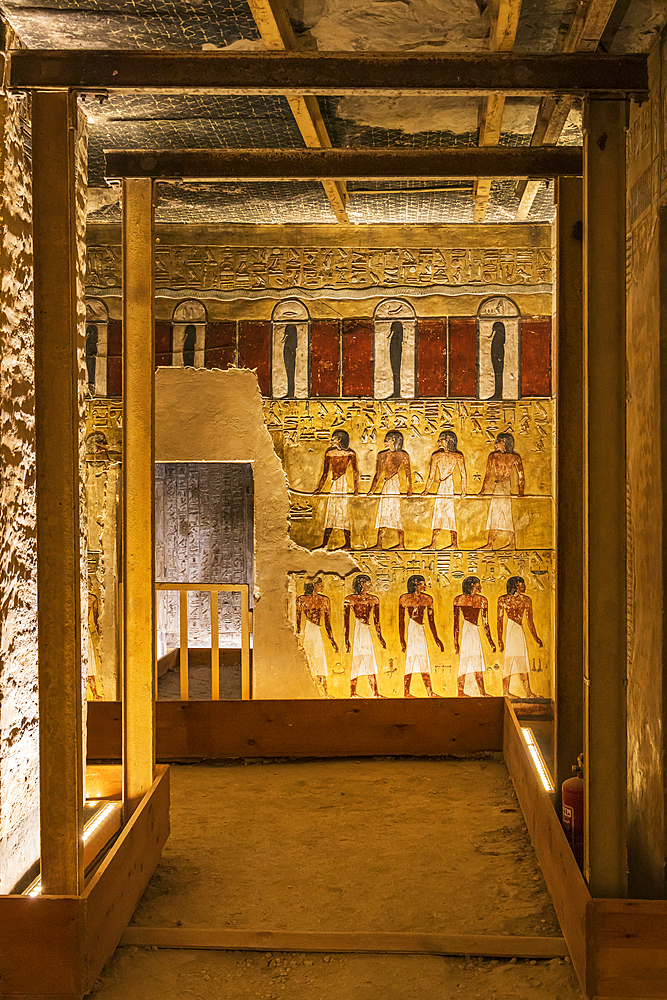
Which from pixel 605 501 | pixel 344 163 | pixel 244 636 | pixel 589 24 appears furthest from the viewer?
pixel 244 636

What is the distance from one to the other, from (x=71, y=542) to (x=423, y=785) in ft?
9.78

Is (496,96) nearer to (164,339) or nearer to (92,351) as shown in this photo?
(164,339)

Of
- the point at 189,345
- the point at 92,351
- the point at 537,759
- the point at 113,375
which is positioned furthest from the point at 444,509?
the point at 92,351

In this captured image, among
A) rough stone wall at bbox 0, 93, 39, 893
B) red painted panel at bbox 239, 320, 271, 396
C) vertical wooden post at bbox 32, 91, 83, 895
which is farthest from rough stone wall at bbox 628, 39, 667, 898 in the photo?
red painted panel at bbox 239, 320, 271, 396

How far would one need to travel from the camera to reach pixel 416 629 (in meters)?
6.71

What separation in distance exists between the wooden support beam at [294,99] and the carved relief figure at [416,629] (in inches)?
124

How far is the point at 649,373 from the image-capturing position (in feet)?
10.1

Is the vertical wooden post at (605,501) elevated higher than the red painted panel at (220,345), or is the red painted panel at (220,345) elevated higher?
the red painted panel at (220,345)

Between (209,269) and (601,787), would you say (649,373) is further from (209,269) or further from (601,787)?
(209,269)

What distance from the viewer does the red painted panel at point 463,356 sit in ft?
22.1

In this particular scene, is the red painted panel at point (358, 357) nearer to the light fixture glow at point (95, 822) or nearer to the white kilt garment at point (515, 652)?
the white kilt garment at point (515, 652)

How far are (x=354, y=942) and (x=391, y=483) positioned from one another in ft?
13.7

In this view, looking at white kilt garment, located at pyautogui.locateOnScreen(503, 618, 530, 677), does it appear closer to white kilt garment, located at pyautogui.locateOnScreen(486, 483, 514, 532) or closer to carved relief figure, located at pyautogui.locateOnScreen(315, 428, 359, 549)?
white kilt garment, located at pyautogui.locateOnScreen(486, 483, 514, 532)

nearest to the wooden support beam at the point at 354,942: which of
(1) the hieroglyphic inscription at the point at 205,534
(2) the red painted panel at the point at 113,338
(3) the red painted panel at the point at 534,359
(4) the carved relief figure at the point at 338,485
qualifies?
(4) the carved relief figure at the point at 338,485
